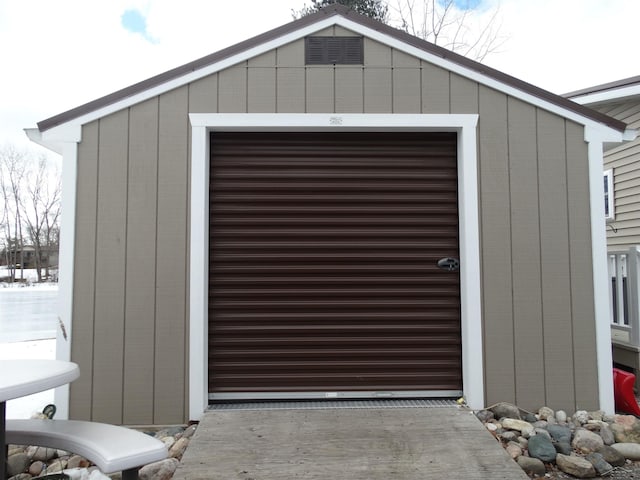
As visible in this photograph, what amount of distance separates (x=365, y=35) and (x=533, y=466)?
3.29m

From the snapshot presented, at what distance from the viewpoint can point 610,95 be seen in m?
6.00

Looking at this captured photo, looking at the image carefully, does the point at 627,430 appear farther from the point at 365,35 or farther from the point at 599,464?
the point at 365,35

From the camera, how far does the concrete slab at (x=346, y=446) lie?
231cm

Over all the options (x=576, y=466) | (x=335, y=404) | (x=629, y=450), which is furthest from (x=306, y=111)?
(x=629, y=450)

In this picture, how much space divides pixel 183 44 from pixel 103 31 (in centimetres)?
443

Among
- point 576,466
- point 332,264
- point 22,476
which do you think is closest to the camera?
point 576,466

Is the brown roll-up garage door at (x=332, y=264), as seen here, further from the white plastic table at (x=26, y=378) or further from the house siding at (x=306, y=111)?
the white plastic table at (x=26, y=378)

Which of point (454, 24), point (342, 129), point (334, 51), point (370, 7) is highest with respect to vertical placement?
point (370, 7)

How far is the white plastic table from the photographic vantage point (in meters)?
1.76

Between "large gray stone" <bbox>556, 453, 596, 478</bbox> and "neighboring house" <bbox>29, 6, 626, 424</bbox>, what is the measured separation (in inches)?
25.3

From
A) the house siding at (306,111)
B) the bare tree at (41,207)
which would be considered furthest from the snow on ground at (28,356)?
the bare tree at (41,207)

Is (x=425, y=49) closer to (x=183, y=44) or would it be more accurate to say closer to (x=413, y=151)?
(x=413, y=151)

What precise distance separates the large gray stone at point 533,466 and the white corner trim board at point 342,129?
0.61m

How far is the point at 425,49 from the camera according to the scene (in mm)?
3334
